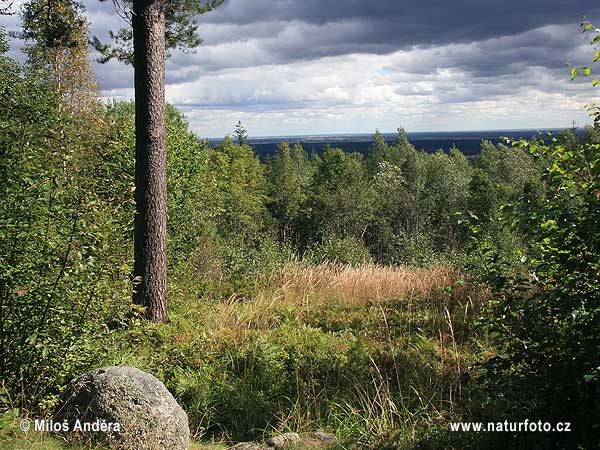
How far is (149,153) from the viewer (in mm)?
7387

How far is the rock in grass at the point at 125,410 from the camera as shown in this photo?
13.8ft

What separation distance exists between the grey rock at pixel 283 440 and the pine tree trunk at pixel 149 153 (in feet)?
10.6

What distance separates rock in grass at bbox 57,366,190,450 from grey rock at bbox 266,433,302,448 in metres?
0.79

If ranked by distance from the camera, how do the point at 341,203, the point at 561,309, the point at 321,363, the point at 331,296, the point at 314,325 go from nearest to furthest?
the point at 561,309, the point at 321,363, the point at 314,325, the point at 331,296, the point at 341,203

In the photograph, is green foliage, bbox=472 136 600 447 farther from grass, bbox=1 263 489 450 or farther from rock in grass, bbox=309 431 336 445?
rock in grass, bbox=309 431 336 445

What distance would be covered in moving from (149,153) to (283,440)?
14.6ft

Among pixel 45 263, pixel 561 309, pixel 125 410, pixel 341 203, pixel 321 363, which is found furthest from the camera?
pixel 341 203

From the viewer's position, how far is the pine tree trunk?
7305 millimetres

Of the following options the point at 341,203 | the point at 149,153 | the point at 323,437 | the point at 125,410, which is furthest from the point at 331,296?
the point at 341,203

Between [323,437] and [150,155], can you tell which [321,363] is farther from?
[150,155]

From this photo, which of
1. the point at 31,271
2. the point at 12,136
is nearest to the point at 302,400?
the point at 31,271

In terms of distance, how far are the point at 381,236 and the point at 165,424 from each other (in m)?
44.6

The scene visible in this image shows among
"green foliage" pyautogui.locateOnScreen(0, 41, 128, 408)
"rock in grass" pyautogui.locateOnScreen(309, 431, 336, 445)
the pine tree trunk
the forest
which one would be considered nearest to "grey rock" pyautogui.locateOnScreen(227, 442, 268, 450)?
the forest

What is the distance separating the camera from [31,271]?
4.41m
